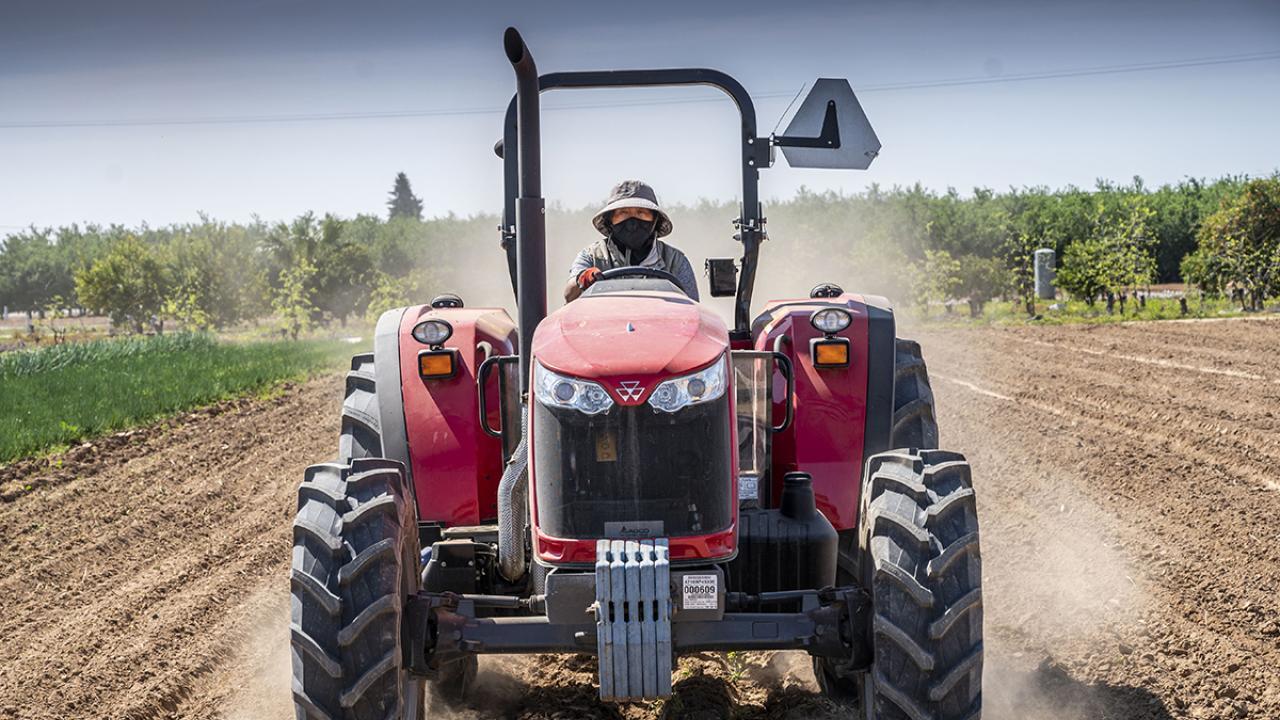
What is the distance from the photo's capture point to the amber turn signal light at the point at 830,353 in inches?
202

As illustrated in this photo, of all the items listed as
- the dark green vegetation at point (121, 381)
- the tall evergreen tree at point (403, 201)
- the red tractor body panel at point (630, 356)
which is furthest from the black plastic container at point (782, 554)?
the tall evergreen tree at point (403, 201)

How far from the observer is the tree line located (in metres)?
30.7

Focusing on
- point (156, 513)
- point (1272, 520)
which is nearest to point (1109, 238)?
point (1272, 520)

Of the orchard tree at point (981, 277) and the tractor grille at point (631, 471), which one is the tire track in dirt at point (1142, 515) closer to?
the tractor grille at point (631, 471)

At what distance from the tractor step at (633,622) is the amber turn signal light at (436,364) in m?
1.65

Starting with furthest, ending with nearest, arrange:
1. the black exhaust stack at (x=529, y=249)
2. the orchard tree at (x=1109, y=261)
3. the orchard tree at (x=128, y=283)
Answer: the orchard tree at (x=128, y=283) < the orchard tree at (x=1109, y=261) < the black exhaust stack at (x=529, y=249)

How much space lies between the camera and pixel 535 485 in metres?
4.07

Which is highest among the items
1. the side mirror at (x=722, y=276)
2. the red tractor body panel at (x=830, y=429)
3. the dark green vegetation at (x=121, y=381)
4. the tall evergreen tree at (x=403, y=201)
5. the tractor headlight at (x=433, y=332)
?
the tall evergreen tree at (x=403, y=201)

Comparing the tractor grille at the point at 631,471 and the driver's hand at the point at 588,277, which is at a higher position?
the driver's hand at the point at 588,277

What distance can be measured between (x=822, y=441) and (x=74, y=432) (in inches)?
441

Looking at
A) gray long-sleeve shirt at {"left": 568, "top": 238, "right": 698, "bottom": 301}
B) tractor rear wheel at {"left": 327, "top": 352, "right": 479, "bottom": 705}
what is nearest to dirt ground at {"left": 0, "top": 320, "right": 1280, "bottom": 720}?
tractor rear wheel at {"left": 327, "top": 352, "right": 479, "bottom": 705}

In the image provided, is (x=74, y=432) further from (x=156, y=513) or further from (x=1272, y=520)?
(x=1272, y=520)

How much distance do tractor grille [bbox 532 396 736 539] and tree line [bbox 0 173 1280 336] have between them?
10741 millimetres

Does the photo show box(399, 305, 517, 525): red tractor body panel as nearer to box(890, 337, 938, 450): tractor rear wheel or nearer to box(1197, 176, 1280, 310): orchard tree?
box(890, 337, 938, 450): tractor rear wheel
